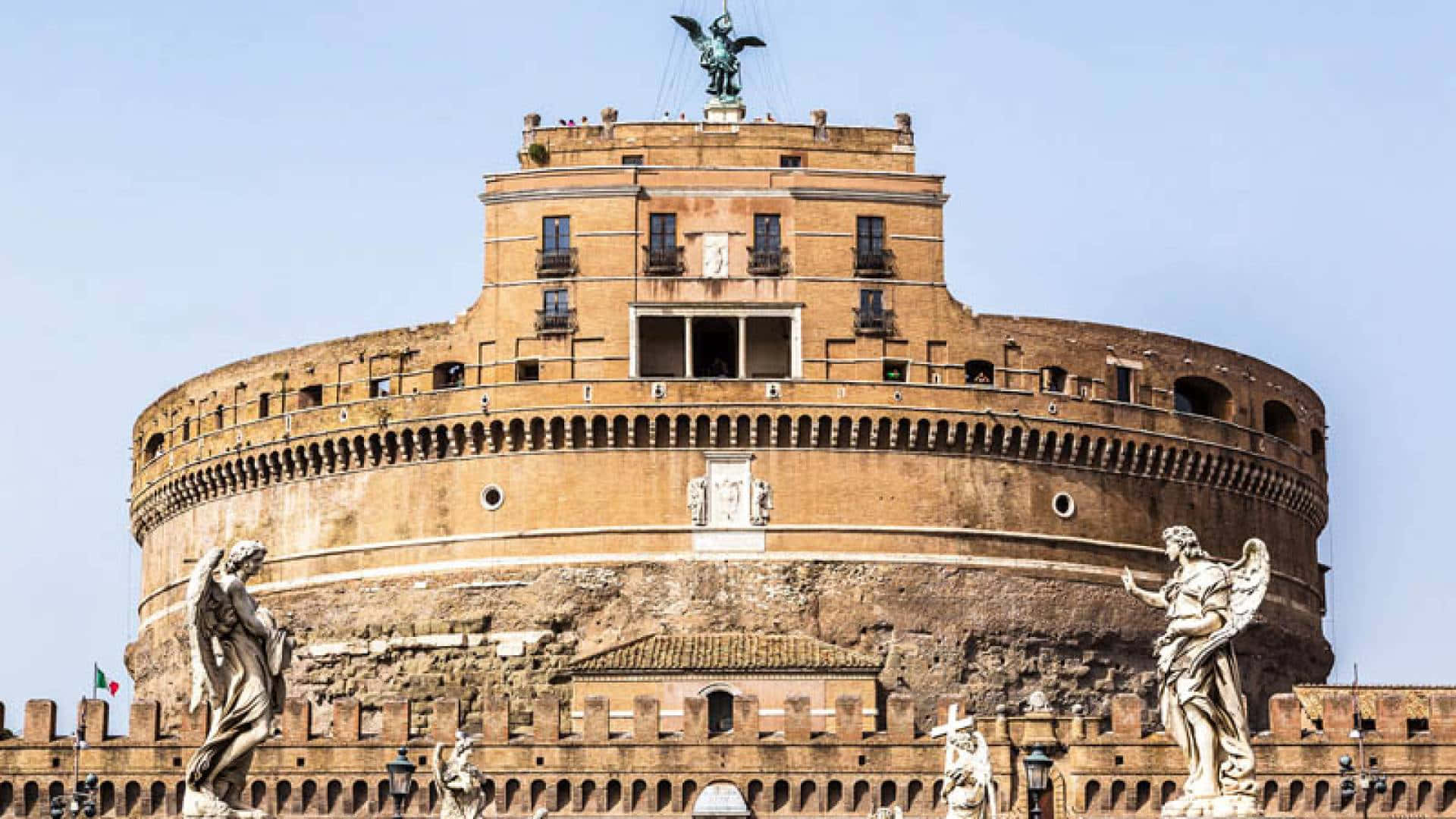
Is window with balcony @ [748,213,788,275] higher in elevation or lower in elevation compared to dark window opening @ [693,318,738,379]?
higher

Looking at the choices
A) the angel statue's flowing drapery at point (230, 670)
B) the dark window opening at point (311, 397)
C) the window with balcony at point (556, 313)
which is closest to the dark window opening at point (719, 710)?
the window with balcony at point (556, 313)

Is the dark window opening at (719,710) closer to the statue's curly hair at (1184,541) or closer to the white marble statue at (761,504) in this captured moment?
the white marble statue at (761,504)

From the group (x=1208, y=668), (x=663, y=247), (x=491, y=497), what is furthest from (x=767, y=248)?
(x=1208, y=668)

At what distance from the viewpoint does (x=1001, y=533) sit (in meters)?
75.7

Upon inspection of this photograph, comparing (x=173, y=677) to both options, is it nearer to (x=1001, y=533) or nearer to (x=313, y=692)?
(x=313, y=692)

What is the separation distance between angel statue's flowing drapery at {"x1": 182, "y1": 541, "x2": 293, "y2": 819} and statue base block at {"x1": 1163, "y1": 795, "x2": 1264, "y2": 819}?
6327 mm

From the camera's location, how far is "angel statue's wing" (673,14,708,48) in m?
83.0

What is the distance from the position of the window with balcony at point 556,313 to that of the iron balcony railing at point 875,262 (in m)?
7.13

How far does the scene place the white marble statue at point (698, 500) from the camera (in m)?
74.6

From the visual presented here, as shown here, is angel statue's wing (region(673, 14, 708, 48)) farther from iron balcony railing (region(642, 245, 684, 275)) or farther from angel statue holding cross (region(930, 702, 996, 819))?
angel statue holding cross (region(930, 702, 996, 819))

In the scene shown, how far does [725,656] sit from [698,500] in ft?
15.8

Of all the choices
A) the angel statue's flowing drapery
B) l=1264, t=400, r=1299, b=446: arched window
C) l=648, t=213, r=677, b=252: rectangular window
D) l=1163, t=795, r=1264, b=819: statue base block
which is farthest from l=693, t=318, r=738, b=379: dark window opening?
the angel statue's flowing drapery

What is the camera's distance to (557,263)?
75.5 metres

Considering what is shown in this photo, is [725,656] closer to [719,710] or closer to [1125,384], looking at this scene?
[719,710]
